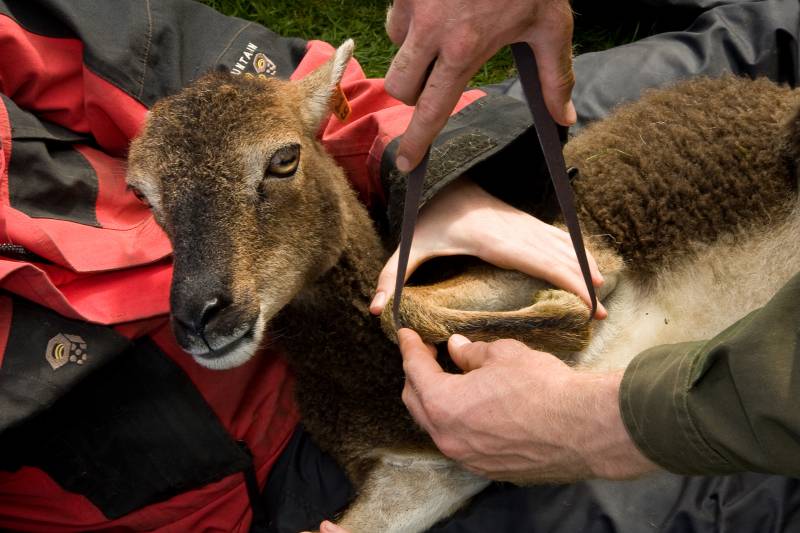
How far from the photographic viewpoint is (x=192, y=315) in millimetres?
2430

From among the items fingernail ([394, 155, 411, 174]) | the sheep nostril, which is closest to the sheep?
the sheep nostril

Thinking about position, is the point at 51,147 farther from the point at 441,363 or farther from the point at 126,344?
the point at 441,363

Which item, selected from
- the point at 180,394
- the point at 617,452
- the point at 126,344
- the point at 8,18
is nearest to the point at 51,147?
the point at 8,18

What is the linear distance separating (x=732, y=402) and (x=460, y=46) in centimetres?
124

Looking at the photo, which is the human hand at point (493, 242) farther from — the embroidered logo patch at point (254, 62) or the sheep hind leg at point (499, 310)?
the embroidered logo patch at point (254, 62)

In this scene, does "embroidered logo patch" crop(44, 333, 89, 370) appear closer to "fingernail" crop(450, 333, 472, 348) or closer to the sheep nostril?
the sheep nostril

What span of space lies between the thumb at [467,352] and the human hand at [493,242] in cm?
33

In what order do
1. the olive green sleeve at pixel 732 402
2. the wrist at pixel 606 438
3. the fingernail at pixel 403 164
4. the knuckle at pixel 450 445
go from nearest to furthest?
the olive green sleeve at pixel 732 402
the wrist at pixel 606 438
the fingernail at pixel 403 164
the knuckle at pixel 450 445

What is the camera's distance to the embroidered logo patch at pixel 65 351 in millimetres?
2771

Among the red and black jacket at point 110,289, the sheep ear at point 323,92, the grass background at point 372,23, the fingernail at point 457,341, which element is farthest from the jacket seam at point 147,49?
the grass background at point 372,23

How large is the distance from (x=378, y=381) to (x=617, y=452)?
133 cm

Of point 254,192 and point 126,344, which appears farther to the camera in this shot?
point 126,344

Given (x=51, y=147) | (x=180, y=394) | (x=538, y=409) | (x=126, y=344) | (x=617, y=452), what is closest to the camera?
(x=617, y=452)

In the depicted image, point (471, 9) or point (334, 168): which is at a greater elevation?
point (471, 9)
